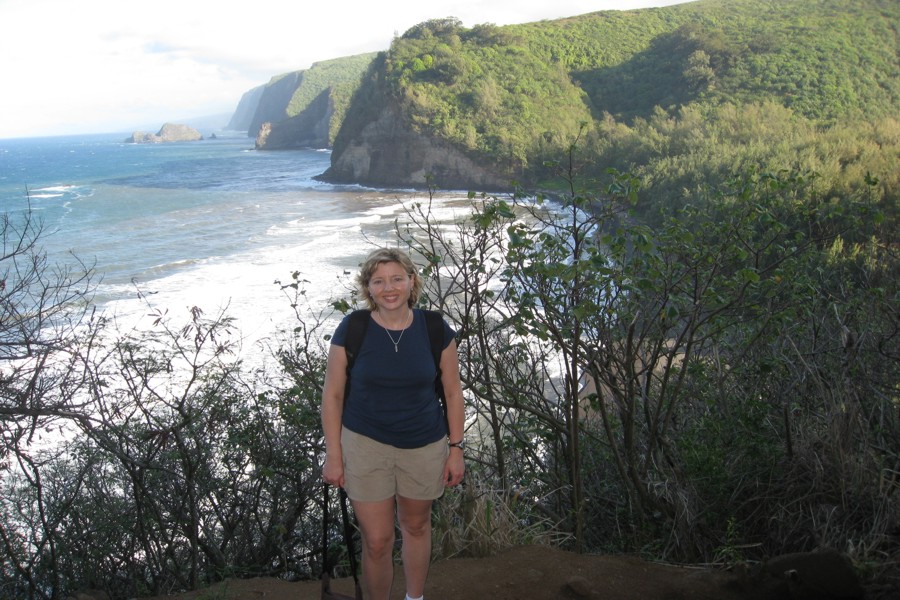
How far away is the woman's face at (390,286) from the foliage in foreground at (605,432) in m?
0.97

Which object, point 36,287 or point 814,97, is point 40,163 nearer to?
point 36,287

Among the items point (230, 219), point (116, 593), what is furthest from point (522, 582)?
point (230, 219)

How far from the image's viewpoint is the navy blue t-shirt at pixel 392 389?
8.18 feet

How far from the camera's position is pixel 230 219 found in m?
42.2

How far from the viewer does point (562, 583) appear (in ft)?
10.3

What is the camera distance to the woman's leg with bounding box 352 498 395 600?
2.61 metres

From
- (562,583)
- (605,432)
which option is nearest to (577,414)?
(562,583)

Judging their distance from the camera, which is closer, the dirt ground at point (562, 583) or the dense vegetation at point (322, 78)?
the dirt ground at point (562, 583)

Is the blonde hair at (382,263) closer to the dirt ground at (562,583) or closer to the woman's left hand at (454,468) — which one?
the woman's left hand at (454,468)

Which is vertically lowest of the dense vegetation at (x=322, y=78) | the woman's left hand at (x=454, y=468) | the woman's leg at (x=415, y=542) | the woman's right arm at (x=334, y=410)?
the woman's leg at (x=415, y=542)

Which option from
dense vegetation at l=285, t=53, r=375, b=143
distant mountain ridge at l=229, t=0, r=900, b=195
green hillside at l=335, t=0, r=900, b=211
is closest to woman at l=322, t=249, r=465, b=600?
green hillside at l=335, t=0, r=900, b=211

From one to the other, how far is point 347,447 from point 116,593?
369 centimetres

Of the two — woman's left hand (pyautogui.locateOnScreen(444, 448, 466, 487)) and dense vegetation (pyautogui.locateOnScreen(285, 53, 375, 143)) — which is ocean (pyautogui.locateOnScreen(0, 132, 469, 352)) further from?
dense vegetation (pyautogui.locateOnScreen(285, 53, 375, 143))

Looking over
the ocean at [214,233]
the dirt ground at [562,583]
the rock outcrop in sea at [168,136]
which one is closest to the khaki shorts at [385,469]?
the dirt ground at [562,583]
